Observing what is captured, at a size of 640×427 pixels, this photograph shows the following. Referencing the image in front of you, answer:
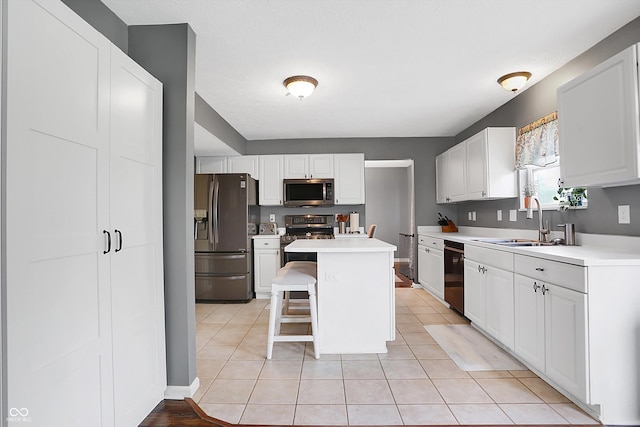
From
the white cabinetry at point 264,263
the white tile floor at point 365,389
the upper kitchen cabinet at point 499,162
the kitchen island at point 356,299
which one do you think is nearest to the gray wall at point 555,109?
the upper kitchen cabinet at point 499,162

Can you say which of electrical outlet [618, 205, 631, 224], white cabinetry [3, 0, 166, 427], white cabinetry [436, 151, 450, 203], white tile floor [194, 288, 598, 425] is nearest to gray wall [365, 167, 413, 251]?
white cabinetry [436, 151, 450, 203]

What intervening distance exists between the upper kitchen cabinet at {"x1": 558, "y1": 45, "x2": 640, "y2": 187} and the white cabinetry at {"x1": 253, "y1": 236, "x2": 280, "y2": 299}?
3.38m

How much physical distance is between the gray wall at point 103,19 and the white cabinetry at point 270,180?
2.90 meters

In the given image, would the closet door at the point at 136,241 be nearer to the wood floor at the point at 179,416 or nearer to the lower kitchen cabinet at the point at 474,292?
the wood floor at the point at 179,416

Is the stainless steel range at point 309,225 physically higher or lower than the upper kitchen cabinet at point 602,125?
lower

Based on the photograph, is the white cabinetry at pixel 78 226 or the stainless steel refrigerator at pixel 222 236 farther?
the stainless steel refrigerator at pixel 222 236

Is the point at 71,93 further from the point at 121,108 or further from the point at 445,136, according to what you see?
the point at 445,136

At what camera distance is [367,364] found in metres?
2.50

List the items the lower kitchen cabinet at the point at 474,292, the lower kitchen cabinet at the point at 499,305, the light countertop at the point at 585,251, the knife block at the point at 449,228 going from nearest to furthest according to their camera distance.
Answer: the light countertop at the point at 585,251 → the lower kitchen cabinet at the point at 499,305 → the lower kitchen cabinet at the point at 474,292 → the knife block at the point at 449,228

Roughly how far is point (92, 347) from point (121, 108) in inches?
44.3

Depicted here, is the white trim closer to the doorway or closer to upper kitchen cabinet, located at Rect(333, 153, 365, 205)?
upper kitchen cabinet, located at Rect(333, 153, 365, 205)

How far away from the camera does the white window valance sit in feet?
9.30

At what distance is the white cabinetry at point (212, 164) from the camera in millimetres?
4961

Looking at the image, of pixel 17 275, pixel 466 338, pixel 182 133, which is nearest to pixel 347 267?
pixel 466 338
